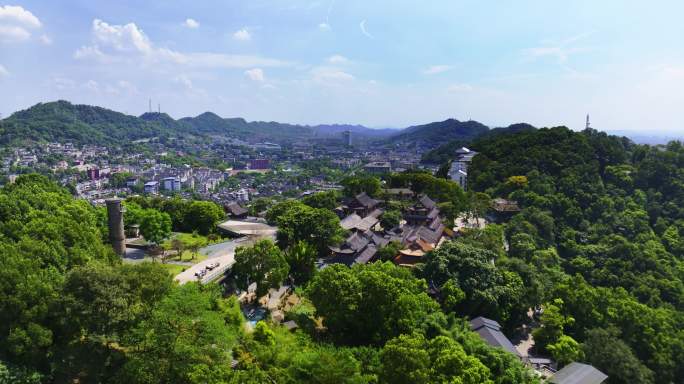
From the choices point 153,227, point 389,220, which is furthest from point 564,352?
point 153,227

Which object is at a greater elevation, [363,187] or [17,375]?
[363,187]

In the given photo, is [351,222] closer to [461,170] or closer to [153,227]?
[153,227]

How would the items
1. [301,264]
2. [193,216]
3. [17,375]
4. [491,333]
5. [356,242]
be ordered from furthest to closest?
[193,216]
[356,242]
[301,264]
[491,333]
[17,375]

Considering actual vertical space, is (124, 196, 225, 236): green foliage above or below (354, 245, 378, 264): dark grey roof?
above

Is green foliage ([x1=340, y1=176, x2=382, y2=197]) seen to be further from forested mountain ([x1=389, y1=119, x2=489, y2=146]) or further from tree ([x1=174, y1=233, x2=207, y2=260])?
forested mountain ([x1=389, y1=119, x2=489, y2=146])

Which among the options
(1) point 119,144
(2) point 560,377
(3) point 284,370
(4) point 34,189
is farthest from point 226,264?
(1) point 119,144

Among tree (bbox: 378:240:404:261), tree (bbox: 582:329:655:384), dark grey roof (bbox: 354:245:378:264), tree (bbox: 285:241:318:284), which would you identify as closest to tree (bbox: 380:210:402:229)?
dark grey roof (bbox: 354:245:378:264)

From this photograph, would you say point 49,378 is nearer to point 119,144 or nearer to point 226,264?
point 226,264
